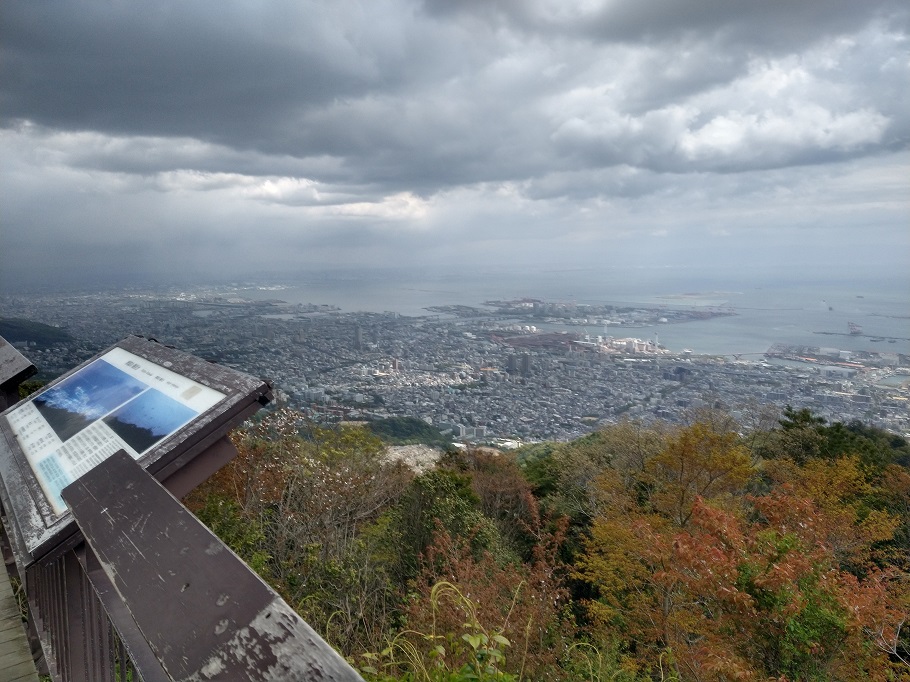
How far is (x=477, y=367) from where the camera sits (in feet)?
155

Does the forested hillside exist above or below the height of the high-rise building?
above

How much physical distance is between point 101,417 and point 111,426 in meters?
0.16

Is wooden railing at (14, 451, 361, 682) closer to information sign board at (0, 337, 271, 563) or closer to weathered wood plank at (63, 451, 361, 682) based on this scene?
weathered wood plank at (63, 451, 361, 682)

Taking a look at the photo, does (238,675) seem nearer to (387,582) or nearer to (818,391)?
(387,582)

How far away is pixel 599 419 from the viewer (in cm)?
3516

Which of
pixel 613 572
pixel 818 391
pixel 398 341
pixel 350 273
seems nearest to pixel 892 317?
pixel 818 391

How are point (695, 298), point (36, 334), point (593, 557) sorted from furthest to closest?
1. point (695, 298)
2. point (36, 334)
3. point (593, 557)

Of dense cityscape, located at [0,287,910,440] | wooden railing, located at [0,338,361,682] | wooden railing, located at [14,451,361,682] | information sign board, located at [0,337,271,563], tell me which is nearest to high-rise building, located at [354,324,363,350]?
dense cityscape, located at [0,287,910,440]

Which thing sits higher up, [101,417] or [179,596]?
[179,596]

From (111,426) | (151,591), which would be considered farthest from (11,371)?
(151,591)

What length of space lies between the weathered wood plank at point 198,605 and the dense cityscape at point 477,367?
1638cm

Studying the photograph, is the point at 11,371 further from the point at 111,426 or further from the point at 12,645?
the point at 111,426

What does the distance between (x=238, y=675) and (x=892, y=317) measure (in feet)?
261

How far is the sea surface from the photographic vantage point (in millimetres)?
56750
